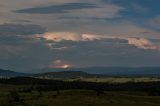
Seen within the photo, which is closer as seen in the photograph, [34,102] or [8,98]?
[34,102]

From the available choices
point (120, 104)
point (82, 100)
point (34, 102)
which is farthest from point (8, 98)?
point (120, 104)

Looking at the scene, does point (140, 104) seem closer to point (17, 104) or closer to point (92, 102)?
point (92, 102)

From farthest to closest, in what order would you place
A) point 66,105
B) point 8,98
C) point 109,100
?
1. point 8,98
2. point 109,100
3. point 66,105

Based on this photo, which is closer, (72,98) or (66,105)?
(66,105)

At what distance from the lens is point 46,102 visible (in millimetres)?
172500

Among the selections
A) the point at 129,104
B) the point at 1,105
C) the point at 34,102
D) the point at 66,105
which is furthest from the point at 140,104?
the point at 1,105

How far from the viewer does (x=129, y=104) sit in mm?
172625

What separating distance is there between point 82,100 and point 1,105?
109ft

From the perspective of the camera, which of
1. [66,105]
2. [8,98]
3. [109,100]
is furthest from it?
[8,98]

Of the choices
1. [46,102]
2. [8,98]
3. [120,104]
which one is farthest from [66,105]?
[8,98]

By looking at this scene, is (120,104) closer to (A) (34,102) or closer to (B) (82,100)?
(B) (82,100)

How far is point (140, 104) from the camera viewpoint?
17662 cm

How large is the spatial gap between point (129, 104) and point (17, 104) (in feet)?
149

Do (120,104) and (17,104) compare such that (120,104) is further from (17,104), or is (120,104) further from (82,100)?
(17,104)
